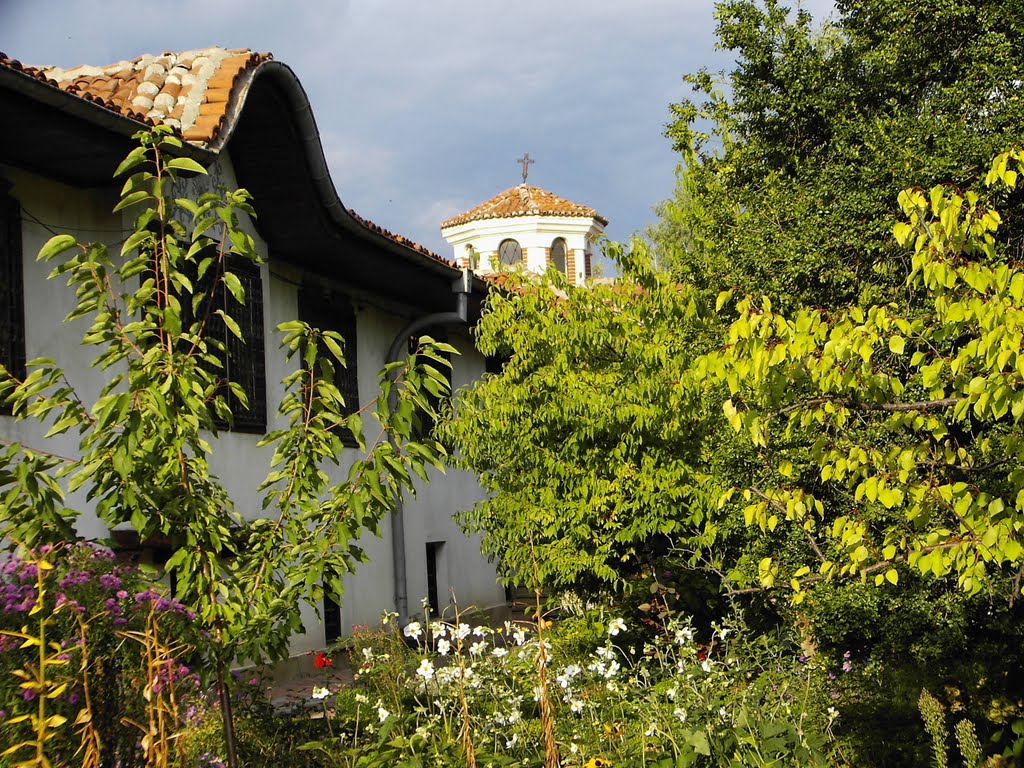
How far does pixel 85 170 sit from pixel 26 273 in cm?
97

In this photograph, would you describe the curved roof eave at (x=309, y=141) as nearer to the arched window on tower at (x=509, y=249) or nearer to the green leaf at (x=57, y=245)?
the green leaf at (x=57, y=245)

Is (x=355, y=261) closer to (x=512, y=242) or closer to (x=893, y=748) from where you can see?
(x=893, y=748)

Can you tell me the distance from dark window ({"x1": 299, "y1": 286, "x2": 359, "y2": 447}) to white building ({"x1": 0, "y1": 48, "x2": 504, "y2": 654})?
0.03 m

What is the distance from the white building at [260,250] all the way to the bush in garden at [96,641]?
12.1 ft

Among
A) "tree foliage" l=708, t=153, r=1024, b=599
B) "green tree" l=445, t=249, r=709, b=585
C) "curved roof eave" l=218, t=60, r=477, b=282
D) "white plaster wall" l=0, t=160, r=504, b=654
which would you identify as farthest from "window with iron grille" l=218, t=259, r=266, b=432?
"tree foliage" l=708, t=153, r=1024, b=599

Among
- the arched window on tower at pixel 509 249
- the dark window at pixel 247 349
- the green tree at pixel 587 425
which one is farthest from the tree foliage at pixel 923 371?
the arched window on tower at pixel 509 249

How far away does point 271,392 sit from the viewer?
1246 cm

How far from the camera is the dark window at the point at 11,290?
873 centimetres

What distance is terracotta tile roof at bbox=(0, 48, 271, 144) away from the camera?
9945 millimetres

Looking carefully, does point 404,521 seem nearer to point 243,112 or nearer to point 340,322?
point 340,322

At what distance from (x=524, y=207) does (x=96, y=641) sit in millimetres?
29649

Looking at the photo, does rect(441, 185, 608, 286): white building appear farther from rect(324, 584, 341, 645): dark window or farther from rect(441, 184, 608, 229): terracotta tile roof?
rect(324, 584, 341, 645): dark window

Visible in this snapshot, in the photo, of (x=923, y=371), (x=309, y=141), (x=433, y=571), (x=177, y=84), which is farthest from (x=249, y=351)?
(x=923, y=371)

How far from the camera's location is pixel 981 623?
729cm
